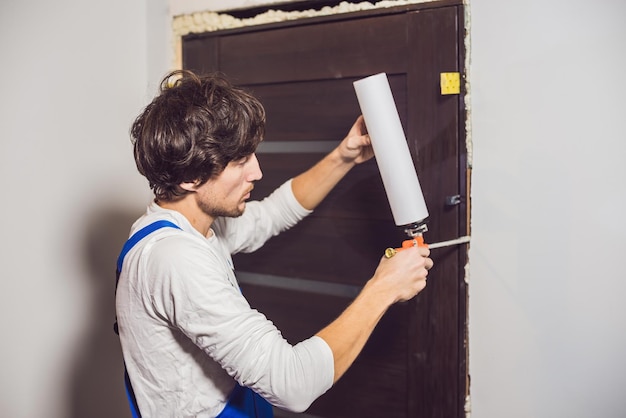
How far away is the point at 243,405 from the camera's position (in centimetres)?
127

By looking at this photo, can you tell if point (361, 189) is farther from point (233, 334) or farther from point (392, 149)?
point (233, 334)

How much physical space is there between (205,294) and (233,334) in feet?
0.28

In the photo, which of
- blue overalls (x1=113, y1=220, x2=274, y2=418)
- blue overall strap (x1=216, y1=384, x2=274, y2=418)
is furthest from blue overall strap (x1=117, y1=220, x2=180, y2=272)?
blue overall strap (x1=216, y1=384, x2=274, y2=418)

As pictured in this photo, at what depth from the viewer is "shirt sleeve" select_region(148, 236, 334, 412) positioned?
1.06m

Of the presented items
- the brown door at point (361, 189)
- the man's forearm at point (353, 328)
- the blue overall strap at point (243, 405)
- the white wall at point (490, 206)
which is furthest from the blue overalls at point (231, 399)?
the white wall at point (490, 206)

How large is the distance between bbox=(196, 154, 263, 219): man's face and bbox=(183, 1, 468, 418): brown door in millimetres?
458

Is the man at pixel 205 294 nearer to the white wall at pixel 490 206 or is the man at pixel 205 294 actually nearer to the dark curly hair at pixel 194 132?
the dark curly hair at pixel 194 132

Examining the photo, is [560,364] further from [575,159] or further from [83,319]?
[83,319]

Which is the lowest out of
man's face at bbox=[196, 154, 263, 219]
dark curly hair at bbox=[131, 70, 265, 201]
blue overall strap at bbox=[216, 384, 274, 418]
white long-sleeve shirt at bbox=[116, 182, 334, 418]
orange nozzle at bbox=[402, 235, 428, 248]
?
blue overall strap at bbox=[216, 384, 274, 418]

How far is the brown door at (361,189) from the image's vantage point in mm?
1519

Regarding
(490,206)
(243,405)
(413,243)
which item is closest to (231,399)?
(243,405)

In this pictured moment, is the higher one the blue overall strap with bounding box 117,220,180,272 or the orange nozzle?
the blue overall strap with bounding box 117,220,180,272

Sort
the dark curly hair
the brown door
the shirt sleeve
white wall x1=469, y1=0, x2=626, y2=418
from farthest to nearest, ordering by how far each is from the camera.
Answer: the brown door < white wall x1=469, y1=0, x2=626, y2=418 < the dark curly hair < the shirt sleeve

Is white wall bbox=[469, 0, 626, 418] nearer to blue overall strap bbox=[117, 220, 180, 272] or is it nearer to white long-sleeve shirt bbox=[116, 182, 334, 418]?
white long-sleeve shirt bbox=[116, 182, 334, 418]
